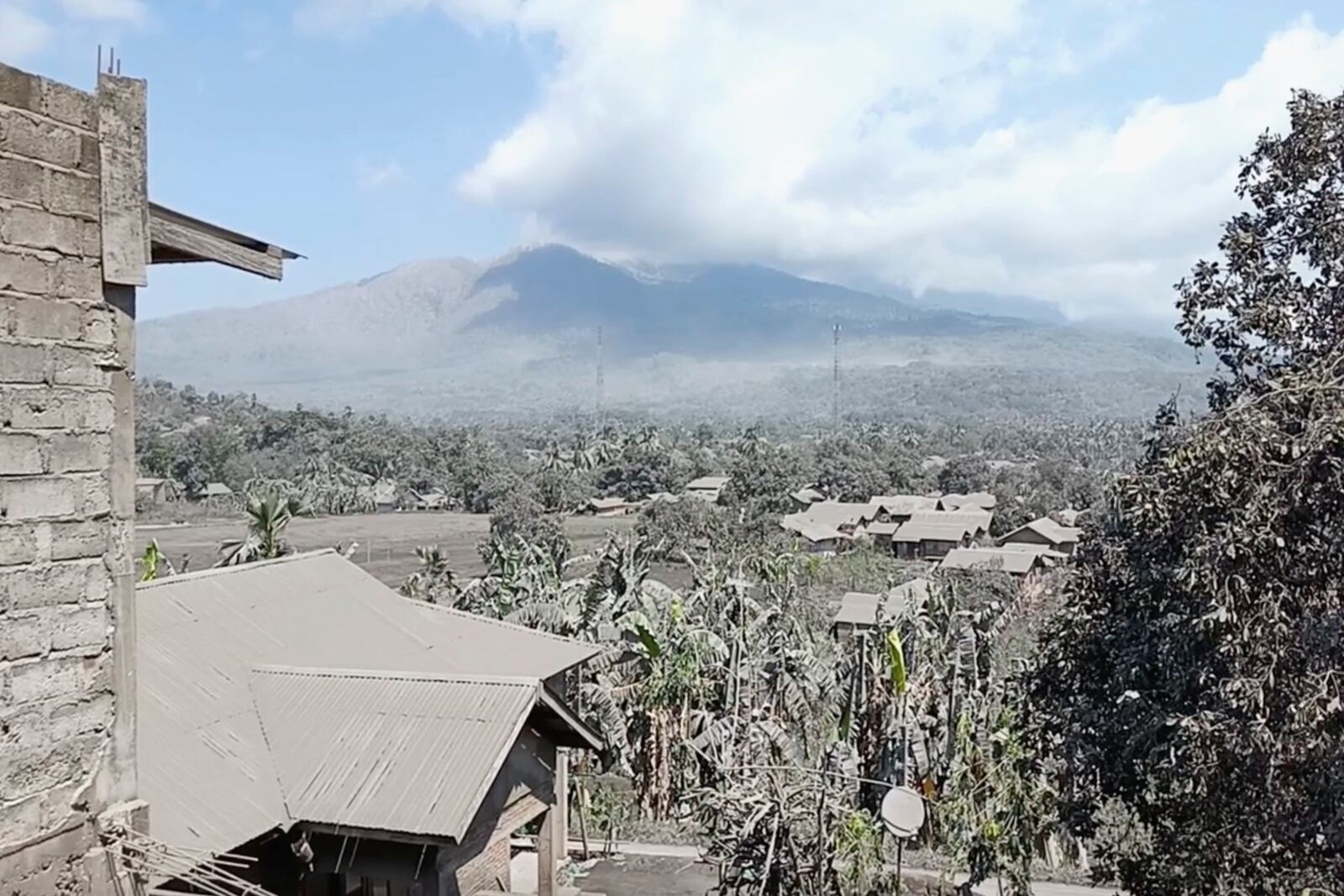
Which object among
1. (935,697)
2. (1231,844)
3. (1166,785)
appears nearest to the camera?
(1231,844)

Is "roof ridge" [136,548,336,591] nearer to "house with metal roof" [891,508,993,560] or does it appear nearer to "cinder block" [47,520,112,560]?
"cinder block" [47,520,112,560]

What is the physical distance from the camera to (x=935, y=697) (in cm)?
1780

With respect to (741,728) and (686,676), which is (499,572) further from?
(741,728)

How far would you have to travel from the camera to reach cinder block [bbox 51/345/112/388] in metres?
5.14

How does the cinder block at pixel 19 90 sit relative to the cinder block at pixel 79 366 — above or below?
above

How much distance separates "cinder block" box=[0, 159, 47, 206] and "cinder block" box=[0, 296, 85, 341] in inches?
17.5

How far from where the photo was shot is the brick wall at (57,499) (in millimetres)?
4961

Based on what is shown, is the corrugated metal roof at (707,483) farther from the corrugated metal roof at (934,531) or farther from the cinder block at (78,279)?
the cinder block at (78,279)

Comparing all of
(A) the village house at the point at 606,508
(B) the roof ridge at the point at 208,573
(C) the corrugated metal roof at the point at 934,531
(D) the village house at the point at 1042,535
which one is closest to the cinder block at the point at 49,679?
(B) the roof ridge at the point at 208,573

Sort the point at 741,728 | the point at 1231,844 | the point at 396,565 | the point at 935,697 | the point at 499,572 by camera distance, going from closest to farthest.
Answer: the point at 1231,844
the point at 741,728
the point at 935,697
the point at 499,572
the point at 396,565

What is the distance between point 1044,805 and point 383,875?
803 centimetres

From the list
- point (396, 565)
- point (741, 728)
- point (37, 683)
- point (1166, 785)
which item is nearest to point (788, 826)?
point (1166, 785)

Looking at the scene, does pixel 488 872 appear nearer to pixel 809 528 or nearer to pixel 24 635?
pixel 24 635

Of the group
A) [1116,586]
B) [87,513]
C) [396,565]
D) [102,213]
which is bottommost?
[396,565]
